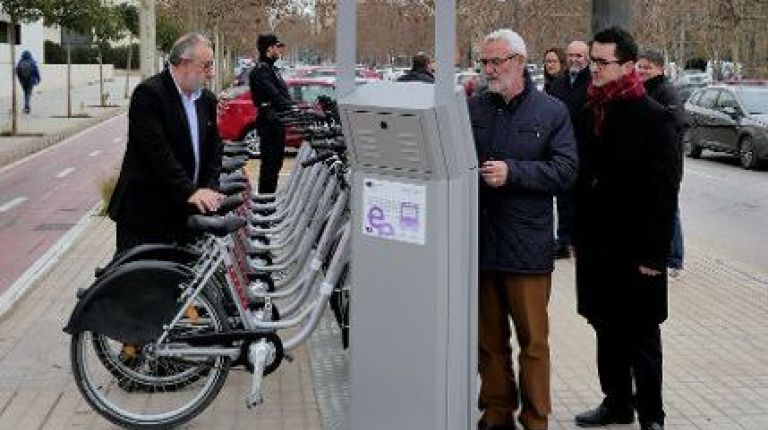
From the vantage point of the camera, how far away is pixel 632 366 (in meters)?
5.66

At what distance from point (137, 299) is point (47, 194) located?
11.6 metres

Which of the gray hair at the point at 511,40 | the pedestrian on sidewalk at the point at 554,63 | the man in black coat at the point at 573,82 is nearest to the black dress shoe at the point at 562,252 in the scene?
the man in black coat at the point at 573,82

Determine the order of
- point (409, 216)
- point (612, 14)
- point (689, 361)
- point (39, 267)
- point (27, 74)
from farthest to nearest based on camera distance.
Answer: point (27, 74)
point (39, 267)
point (612, 14)
point (689, 361)
point (409, 216)

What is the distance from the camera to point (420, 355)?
4.48 metres

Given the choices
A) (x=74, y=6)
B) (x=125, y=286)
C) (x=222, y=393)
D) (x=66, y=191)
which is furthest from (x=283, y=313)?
(x=74, y=6)

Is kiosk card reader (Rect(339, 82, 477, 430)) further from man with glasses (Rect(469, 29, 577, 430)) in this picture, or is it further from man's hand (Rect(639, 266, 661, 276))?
man's hand (Rect(639, 266, 661, 276))

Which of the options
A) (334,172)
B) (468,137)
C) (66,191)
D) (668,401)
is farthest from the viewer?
(66,191)

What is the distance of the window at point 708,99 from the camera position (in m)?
22.7

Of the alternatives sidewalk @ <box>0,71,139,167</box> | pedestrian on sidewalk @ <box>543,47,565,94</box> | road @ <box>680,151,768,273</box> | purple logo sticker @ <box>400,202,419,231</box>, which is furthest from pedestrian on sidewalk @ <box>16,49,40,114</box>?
purple logo sticker @ <box>400,202,419,231</box>

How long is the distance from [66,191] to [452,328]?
44.1 feet

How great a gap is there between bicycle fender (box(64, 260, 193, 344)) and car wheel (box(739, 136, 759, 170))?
16737mm

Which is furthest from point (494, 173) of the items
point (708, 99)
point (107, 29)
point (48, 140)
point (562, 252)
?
point (107, 29)

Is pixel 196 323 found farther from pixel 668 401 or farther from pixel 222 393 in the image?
pixel 668 401

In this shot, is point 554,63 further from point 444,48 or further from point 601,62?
point 444,48
